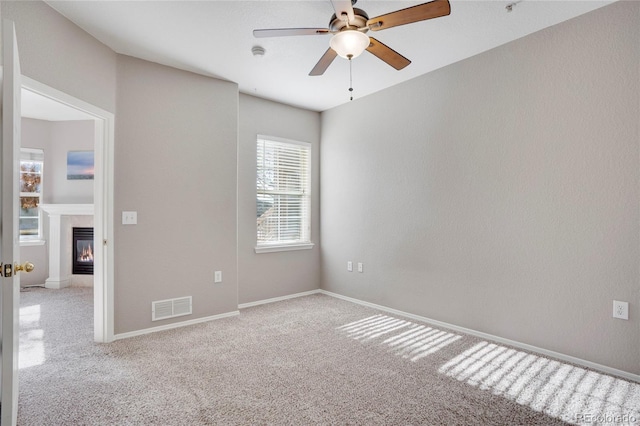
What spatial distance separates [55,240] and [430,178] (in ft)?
18.9

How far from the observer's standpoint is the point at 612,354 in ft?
8.10

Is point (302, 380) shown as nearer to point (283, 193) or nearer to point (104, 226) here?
point (104, 226)

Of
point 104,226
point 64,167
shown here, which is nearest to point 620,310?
point 104,226

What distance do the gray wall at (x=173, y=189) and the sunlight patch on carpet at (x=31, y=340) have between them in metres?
0.63

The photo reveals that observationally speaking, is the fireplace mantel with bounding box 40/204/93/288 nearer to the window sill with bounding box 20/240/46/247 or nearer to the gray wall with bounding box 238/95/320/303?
the window sill with bounding box 20/240/46/247

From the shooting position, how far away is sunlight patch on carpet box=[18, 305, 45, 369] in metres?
2.71

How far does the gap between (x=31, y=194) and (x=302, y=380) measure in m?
5.80

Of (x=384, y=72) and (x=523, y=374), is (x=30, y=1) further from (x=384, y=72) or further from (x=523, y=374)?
(x=523, y=374)

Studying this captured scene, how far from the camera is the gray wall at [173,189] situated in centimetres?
324

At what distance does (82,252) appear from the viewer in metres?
5.53

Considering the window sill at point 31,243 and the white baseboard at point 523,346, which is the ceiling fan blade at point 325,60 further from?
the window sill at point 31,243

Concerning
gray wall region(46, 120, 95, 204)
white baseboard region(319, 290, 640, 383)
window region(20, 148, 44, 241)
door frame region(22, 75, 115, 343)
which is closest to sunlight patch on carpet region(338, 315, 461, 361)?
white baseboard region(319, 290, 640, 383)

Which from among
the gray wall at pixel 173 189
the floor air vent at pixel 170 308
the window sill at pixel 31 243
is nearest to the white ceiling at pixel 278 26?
the gray wall at pixel 173 189

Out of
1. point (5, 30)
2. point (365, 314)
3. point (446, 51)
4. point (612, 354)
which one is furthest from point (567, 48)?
point (5, 30)
